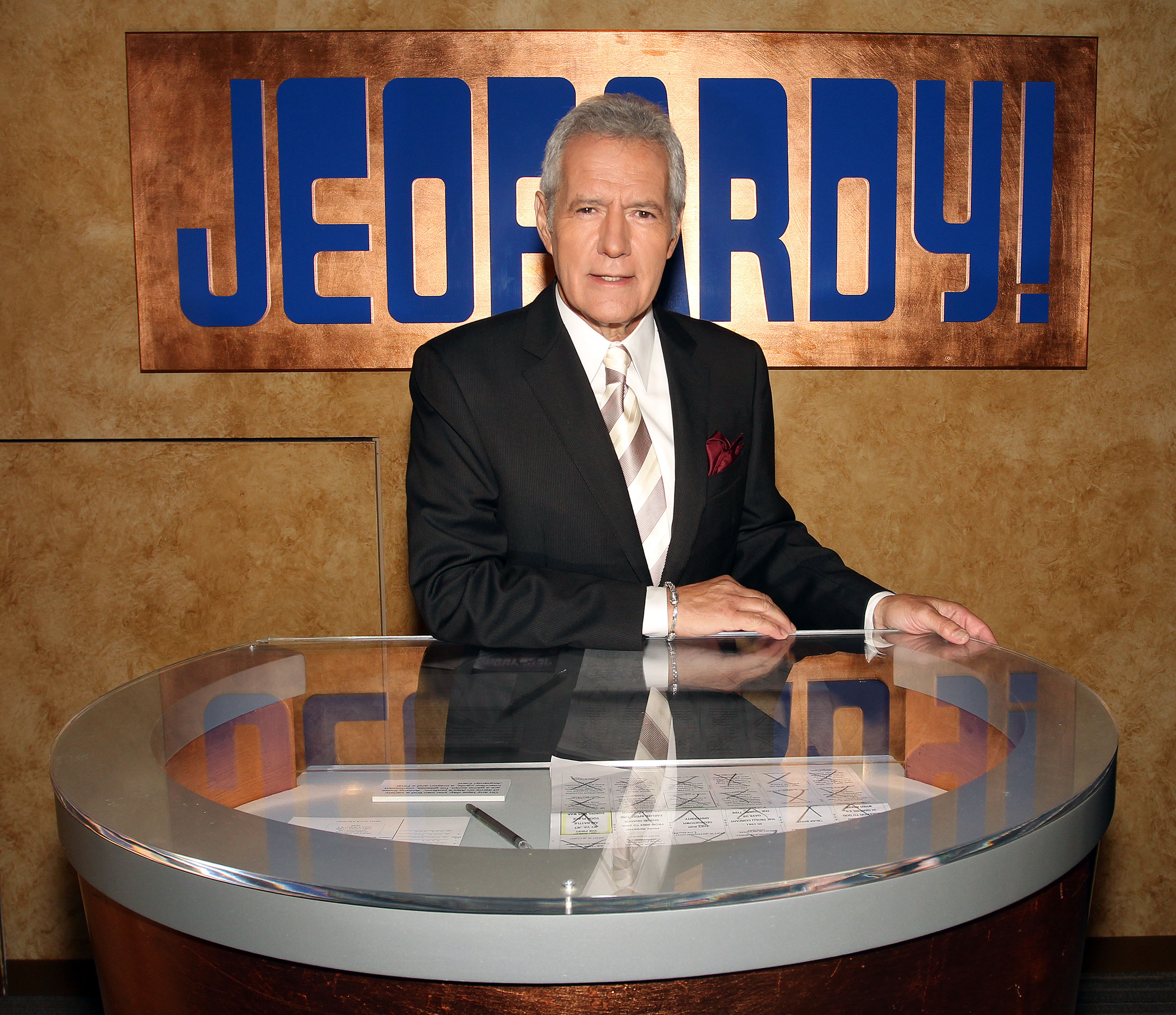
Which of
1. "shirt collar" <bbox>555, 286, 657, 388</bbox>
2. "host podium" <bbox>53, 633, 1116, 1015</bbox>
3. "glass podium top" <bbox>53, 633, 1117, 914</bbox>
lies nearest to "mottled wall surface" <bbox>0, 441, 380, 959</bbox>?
"shirt collar" <bbox>555, 286, 657, 388</bbox>

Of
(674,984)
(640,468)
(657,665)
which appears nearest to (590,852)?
(674,984)

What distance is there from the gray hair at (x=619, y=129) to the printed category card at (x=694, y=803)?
1242 mm

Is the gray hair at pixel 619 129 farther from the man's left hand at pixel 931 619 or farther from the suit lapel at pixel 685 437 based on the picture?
the man's left hand at pixel 931 619

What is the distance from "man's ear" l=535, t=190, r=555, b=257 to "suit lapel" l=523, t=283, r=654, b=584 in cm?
24

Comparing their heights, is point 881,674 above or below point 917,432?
below

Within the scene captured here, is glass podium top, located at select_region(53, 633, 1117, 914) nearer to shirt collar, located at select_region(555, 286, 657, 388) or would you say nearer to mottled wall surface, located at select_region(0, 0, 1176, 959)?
shirt collar, located at select_region(555, 286, 657, 388)

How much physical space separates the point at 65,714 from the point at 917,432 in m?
2.78

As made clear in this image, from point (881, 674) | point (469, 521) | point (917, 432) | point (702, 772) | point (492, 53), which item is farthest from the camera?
point (917, 432)

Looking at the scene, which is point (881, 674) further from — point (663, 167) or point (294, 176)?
point (294, 176)

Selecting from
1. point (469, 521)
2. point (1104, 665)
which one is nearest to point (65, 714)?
point (469, 521)

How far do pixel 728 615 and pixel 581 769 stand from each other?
60 centimetres

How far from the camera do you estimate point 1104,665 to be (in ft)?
9.93

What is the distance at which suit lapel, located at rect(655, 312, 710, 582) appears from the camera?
1.86 meters

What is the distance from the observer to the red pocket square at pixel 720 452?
1959 millimetres
